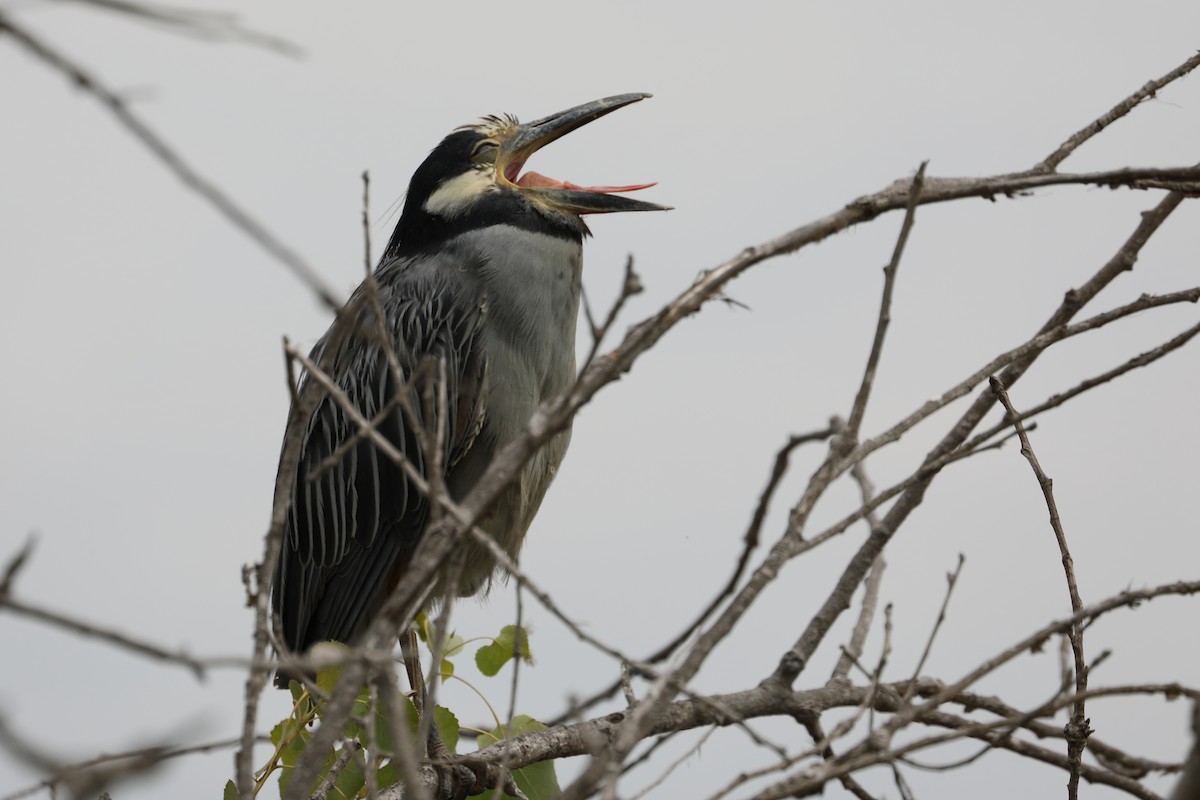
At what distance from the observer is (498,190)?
14.1 feet

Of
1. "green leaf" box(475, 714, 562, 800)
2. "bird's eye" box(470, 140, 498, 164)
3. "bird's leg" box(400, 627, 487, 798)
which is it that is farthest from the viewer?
"bird's eye" box(470, 140, 498, 164)

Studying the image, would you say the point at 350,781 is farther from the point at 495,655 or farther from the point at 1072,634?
the point at 1072,634

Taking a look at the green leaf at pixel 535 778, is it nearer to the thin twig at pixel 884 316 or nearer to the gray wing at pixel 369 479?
the gray wing at pixel 369 479

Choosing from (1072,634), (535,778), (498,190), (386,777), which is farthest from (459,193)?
(1072,634)

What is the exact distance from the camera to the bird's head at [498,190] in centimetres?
422

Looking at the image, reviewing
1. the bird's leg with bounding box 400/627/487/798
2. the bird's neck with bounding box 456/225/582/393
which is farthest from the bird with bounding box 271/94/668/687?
the bird's leg with bounding box 400/627/487/798

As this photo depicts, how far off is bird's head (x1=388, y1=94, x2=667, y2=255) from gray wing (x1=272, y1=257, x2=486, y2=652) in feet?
0.63

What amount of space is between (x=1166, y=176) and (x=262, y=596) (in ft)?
4.82

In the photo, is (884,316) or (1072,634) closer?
(884,316)

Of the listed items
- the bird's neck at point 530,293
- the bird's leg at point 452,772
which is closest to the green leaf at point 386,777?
the bird's leg at point 452,772

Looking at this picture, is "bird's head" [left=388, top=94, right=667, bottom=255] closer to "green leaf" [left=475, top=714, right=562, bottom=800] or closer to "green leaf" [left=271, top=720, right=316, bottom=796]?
"green leaf" [left=475, top=714, right=562, bottom=800]

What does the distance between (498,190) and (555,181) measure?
0.86ft

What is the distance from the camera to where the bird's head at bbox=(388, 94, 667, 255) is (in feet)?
13.9

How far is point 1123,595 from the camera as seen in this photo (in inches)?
79.3
